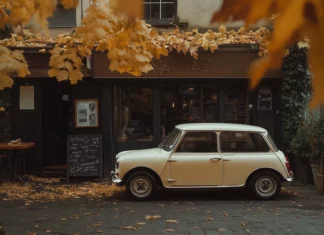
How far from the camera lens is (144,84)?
13148mm

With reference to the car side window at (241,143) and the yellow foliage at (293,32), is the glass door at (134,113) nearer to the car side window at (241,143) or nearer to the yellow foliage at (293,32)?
the car side window at (241,143)

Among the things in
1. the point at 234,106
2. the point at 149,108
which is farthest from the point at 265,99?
the point at 149,108

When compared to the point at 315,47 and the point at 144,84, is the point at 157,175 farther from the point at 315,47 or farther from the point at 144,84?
the point at 315,47

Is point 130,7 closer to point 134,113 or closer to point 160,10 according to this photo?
point 134,113

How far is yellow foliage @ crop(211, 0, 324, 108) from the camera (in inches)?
47.3

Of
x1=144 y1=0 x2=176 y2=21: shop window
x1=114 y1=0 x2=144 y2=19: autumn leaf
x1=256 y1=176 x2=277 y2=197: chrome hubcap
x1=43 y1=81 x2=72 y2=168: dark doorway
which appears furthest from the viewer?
x1=43 y1=81 x2=72 y2=168: dark doorway

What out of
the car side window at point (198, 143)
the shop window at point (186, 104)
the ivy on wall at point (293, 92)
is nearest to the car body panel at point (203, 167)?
the car side window at point (198, 143)

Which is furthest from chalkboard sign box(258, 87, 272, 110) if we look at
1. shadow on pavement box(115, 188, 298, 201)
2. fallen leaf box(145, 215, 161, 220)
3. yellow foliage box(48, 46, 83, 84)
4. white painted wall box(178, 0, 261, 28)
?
yellow foliage box(48, 46, 83, 84)

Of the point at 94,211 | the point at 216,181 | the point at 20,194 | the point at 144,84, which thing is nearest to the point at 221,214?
the point at 216,181

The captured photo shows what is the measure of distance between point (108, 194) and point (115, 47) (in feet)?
15.4

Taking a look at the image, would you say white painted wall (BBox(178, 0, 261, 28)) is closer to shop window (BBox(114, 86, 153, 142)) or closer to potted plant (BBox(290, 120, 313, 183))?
shop window (BBox(114, 86, 153, 142))

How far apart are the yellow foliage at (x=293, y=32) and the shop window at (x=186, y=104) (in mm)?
11798

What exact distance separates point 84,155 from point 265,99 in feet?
17.0

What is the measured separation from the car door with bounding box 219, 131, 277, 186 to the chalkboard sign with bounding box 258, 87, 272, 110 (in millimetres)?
3242
